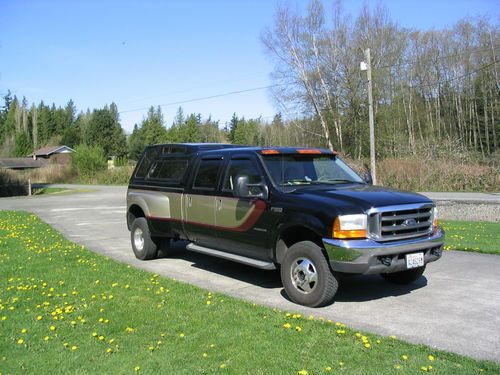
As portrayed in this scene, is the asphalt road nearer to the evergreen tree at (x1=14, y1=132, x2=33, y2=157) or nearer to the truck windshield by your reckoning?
the truck windshield

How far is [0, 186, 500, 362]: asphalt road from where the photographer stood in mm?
5046

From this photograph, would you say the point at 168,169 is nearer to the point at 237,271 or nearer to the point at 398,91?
the point at 237,271

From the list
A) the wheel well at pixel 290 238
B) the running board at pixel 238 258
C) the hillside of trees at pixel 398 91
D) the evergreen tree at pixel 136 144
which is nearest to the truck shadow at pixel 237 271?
the running board at pixel 238 258

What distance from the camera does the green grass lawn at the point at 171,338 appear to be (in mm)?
4215

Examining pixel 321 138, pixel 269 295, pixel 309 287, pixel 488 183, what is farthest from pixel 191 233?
pixel 321 138

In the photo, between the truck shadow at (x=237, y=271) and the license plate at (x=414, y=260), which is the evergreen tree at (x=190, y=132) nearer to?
the truck shadow at (x=237, y=271)

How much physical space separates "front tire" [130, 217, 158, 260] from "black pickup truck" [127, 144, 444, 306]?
0.41m

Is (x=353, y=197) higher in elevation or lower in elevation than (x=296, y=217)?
higher

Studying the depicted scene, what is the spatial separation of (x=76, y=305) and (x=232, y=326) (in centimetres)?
218

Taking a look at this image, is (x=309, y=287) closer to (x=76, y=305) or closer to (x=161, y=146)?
(x=76, y=305)

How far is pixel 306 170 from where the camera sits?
7.18m

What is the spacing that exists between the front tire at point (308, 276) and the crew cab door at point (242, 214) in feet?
1.72

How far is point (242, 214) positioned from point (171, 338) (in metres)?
2.43

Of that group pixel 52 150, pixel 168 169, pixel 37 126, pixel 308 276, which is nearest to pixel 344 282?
pixel 308 276
